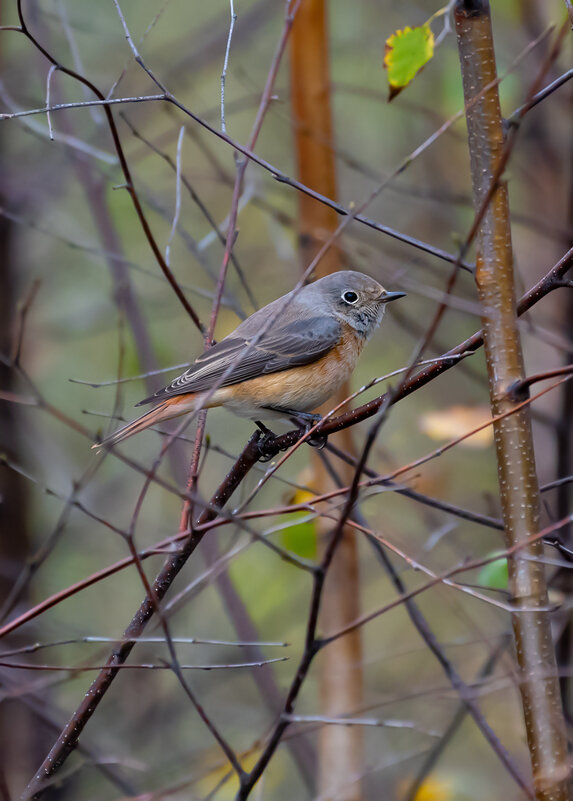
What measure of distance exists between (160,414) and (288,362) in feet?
→ 2.24

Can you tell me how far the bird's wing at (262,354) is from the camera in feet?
11.9

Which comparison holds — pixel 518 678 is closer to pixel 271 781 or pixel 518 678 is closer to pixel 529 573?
pixel 529 573

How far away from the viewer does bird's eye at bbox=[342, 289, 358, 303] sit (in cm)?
416

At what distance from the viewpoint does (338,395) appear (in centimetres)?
427

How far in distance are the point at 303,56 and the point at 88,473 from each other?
284 cm

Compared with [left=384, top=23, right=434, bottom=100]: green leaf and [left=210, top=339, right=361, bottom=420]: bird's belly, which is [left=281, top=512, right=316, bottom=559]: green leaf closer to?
[left=210, top=339, right=361, bottom=420]: bird's belly

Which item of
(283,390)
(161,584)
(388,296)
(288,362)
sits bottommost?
(161,584)

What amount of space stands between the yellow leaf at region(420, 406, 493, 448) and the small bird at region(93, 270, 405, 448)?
1.63 feet

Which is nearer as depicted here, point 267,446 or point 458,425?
point 267,446

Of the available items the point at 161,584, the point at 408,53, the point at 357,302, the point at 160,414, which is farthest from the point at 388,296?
the point at 161,584

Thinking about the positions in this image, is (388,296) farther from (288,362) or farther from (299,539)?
(299,539)

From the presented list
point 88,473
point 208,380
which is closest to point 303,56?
point 208,380

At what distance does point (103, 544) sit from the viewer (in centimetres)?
727

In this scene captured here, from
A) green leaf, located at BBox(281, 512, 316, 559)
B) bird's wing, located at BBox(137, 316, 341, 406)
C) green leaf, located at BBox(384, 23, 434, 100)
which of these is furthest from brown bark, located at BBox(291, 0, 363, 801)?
green leaf, located at BBox(384, 23, 434, 100)
